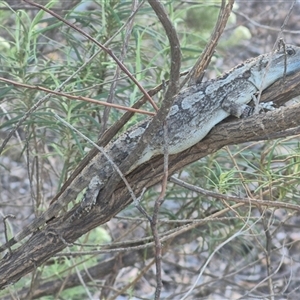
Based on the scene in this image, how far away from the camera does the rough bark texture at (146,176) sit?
1.36 m

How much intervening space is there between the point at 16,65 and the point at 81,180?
478 mm

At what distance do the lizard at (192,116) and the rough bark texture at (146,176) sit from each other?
29 mm

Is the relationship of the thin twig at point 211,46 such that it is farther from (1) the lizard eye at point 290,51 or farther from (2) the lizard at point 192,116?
(1) the lizard eye at point 290,51

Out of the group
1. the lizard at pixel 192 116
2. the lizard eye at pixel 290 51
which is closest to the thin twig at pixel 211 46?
the lizard at pixel 192 116

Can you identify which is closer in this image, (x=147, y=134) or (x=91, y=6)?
(x=147, y=134)

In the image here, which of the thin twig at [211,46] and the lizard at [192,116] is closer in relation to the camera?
the thin twig at [211,46]

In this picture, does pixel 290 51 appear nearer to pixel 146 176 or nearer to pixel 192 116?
pixel 192 116

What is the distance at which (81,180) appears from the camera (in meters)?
1.88

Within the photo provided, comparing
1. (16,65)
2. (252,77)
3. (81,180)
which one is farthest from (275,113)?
A: (16,65)

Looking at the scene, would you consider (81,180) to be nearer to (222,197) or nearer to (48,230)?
(48,230)

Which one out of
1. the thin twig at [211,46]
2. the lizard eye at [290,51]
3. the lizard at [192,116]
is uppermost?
the thin twig at [211,46]

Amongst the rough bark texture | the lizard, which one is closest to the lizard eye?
the lizard

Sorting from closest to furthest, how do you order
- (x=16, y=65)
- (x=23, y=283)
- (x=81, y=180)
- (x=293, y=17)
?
(x=81, y=180) < (x=16, y=65) < (x=23, y=283) < (x=293, y=17)

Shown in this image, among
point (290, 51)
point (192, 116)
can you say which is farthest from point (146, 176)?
point (290, 51)
